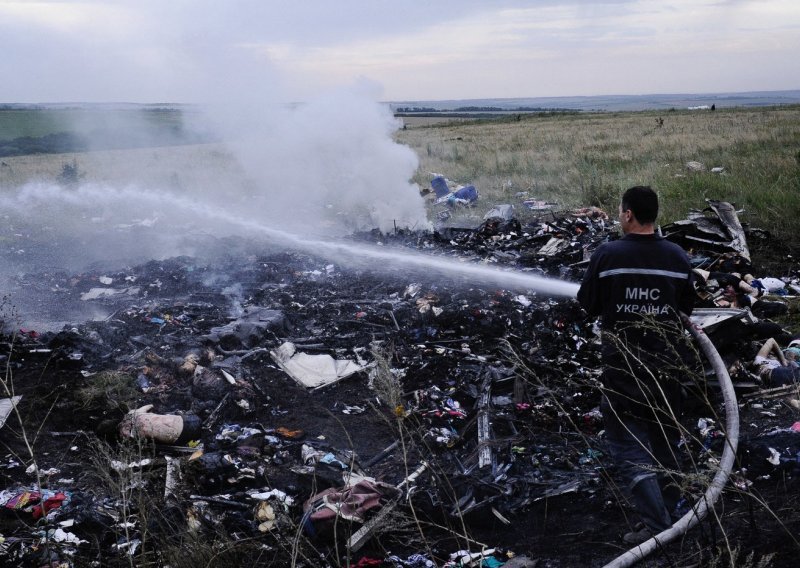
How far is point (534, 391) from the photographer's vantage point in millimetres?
5070

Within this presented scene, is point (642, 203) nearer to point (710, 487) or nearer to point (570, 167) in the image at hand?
point (710, 487)

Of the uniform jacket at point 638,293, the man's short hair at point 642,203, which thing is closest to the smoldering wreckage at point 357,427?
the uniform jacket at point 638,293

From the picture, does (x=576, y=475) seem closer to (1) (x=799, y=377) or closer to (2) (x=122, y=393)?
(1) (x=799, y=377)

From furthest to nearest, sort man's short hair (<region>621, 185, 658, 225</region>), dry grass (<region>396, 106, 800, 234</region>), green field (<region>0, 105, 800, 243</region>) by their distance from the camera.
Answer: green field (<region>0, 105, 800, 243</region>)
dry grass (<region>396, 106, 800, 234</region>)
man's short hair (<region>621, 185, 658, 225</region>)

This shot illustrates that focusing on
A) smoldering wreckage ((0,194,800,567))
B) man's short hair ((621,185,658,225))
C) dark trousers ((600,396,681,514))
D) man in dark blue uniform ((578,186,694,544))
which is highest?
man's short hair ((621,185,658,225))

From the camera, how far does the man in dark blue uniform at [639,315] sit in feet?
10.5

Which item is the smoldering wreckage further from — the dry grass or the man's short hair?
the dry grass

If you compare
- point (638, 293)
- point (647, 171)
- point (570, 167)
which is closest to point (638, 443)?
point (638, 293)

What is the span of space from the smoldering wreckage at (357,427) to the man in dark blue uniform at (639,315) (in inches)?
12.1

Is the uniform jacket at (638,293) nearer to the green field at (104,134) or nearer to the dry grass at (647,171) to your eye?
the dry grass at (647,171)

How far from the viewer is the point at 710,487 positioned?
86.9 inches

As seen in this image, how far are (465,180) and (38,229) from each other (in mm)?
11398

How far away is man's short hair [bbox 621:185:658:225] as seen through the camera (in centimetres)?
317

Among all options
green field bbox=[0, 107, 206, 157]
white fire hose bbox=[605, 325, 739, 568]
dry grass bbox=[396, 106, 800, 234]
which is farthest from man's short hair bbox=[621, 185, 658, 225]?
green field bbox=[0, 107, 206, 157]
